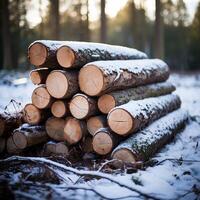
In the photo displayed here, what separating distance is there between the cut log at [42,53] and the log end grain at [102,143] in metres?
1.44

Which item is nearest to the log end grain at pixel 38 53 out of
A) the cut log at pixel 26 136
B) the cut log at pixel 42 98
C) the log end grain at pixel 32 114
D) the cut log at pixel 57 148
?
the cut log at pixel 42 98

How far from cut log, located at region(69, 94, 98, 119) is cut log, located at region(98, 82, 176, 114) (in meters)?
0.19

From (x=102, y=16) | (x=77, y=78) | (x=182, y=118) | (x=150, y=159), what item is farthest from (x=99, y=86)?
(x=102, y=16)

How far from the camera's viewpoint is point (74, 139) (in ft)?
16.4

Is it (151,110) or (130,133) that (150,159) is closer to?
(130,133)

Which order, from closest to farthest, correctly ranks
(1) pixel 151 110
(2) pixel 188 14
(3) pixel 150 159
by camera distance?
(3) pixel 150 159 → (1) pixel 151 110 → (2) pixel 188 14

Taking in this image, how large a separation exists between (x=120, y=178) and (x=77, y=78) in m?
1.88

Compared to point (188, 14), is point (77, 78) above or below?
below

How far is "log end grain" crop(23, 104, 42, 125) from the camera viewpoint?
5.16 meters

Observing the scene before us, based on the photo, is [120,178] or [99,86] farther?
[99,86]

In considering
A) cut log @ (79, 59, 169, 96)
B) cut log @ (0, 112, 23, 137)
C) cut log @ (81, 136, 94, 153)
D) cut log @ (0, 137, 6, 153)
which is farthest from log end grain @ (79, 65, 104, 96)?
cut log @ (0, 137, 6, 153)

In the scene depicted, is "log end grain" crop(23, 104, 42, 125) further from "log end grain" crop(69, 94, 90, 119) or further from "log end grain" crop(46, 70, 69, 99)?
"log end grain" crop(69, 94, 90, 119)

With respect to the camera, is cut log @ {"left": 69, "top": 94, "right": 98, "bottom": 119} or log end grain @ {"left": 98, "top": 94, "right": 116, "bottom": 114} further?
log end grain @ {"left": 98, "top": 94, "right": 116, "bottom": 114}

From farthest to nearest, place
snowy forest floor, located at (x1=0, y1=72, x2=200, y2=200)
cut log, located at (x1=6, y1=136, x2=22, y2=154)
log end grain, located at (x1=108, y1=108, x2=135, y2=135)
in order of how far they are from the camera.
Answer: cut log, located at (x1=6, y1=136, x2=22, y2=154) < log end grain, located at (x1=108, y1=108, x2=135, y2=135) < snowy forest floor, located at (x1=0, y1=72, x2=200, y2=200)
